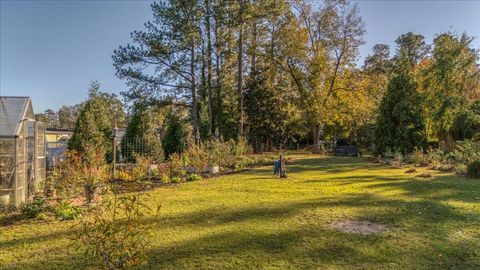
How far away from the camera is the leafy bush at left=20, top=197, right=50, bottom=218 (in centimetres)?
613

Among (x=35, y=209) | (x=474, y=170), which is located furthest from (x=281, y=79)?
(x=35, y=209)

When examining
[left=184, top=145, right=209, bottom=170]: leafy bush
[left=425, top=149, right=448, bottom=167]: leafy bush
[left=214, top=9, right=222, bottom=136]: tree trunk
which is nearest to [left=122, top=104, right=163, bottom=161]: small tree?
[left=184, top=145, right=209, bottom=170]: leafy bush

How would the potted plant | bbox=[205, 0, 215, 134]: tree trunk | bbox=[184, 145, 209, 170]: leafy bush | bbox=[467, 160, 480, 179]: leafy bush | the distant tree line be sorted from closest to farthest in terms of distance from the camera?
1. the potted plant
2. bbox=[467, 160, 480, 179]: leafy bush
3. bbox=[184, 145, 209, 170]: leafy bush
4. the distant tree line
5. bbox=[205, 0, 215, 134]: tree trunk

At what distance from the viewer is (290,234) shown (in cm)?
499

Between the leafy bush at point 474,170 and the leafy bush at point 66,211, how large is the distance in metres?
11.6

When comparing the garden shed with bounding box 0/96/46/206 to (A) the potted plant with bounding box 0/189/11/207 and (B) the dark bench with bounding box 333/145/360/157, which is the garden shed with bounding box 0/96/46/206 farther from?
(B) the dark bench with bounding box 333/145/360/157

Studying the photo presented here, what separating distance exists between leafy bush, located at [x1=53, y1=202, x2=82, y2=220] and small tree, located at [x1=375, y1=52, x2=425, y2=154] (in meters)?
17.7

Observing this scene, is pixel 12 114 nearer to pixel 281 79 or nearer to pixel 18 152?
pixel 18 152

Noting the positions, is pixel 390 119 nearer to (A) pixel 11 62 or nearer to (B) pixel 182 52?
(B) pixel 182 52

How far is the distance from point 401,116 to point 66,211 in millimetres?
18740

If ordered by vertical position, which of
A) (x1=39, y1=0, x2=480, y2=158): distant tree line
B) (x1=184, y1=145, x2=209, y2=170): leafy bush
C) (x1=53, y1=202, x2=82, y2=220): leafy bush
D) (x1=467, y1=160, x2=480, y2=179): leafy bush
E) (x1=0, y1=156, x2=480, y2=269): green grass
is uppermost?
(x1=39, y1=0, x2=480, y2=158): distant tree line

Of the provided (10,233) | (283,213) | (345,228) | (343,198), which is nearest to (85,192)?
(10,233)

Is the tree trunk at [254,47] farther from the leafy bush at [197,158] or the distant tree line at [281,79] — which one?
the leafy bush at [197,158]

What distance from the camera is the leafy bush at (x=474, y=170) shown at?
11125 millimetres
